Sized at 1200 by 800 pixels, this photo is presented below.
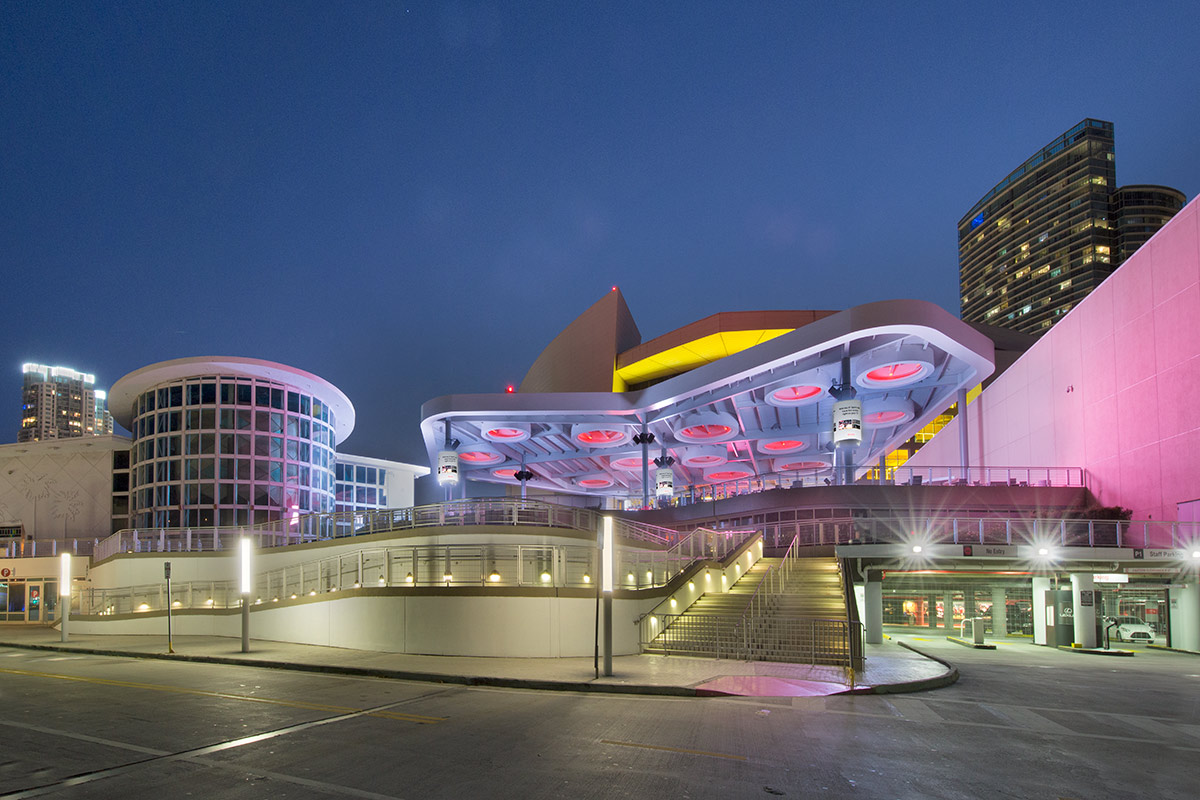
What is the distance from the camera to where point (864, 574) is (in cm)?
2895

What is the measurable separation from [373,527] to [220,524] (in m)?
26.1

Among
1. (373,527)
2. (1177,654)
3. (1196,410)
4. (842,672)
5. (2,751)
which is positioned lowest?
(1177,654)

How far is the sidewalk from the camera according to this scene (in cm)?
1522

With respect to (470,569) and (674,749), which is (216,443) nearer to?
(470,569)

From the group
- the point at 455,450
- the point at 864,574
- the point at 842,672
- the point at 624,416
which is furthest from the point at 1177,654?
the point at 455,450

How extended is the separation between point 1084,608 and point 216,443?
43915mm

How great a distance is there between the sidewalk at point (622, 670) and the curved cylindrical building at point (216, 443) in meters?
25.9

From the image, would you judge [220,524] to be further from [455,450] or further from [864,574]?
[864,574]

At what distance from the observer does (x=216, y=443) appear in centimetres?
4769

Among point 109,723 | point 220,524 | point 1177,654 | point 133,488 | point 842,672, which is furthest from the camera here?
point 133,488

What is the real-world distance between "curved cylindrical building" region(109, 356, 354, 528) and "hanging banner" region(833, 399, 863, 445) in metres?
31.3

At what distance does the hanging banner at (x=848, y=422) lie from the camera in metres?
40.8

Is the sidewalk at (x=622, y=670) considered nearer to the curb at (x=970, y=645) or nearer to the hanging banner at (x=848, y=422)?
the curb at (x=970, y=645)

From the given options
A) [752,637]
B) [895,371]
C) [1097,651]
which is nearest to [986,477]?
[895,371]
